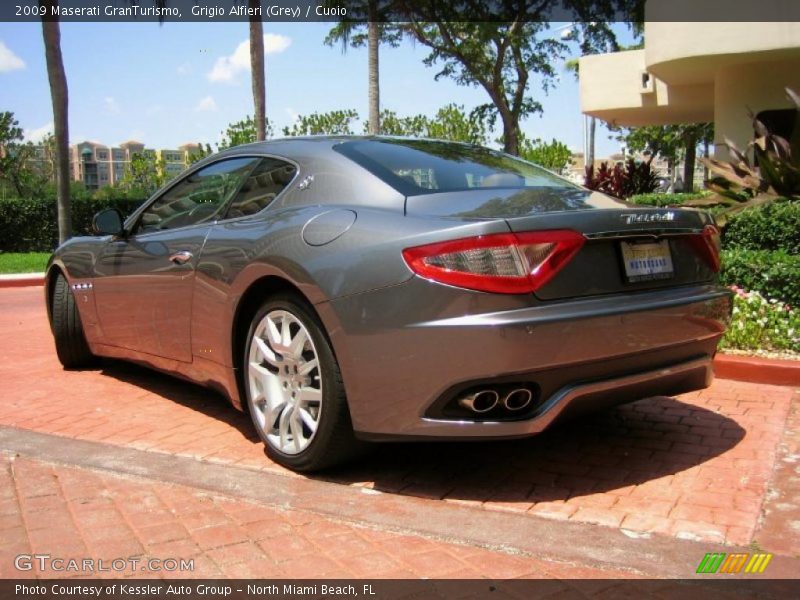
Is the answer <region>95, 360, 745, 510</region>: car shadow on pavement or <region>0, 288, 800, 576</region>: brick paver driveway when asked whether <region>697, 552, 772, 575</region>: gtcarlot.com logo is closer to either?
<region>0, 288, 800, 576</region>: brick paver driveway

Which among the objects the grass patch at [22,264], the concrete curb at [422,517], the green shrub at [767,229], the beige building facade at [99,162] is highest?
the beige building facade at [99,162]

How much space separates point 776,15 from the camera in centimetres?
1120

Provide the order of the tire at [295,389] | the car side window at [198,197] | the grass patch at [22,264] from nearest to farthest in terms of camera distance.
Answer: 1. the tire at [295,389]
2. the car side window at [198,197]
3. the grass patch at [22,264]

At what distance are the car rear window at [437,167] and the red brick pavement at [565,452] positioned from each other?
1276mm

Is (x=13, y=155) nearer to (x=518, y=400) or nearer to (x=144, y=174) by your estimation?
(x=144, y=174)

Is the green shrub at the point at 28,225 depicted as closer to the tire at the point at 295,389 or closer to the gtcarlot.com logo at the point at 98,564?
the tire at the point at 295,389

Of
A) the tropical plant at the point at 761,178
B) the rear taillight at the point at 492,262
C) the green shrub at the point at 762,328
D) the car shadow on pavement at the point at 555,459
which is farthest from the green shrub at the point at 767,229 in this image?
the rear taillight at the point at 492,262

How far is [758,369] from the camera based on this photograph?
516 cm

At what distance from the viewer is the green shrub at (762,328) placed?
5.54 m

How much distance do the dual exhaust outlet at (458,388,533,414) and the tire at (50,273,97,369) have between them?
11.7 feet

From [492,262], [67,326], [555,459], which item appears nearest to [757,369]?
[555,459]

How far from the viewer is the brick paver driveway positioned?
325 cm

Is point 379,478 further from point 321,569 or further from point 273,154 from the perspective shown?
point 273,154

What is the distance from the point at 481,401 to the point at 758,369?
2865 mm
